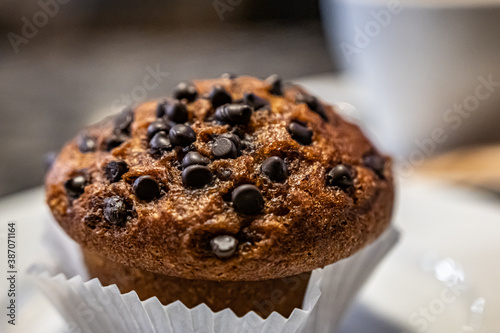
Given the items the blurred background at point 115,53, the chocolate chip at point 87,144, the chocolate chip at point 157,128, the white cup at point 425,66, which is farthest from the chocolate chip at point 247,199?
the blurred background at point 115,53

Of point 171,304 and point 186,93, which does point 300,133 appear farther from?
point 171,304

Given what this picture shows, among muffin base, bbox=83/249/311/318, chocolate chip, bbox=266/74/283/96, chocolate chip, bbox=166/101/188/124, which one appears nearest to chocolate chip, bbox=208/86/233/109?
chocolate chip, bbox=166/101/188/124

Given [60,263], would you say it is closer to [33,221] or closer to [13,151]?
[33,221]

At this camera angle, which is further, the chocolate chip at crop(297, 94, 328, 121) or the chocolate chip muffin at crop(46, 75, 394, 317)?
the chocolate chip at crop(297, 94, 328, 121)

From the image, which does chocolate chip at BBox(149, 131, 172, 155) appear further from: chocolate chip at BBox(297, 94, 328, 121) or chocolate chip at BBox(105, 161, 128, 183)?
chocolate chip at BBox(297, 94, 328, 121)

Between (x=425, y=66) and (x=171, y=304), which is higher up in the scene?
(x=425, y=66)

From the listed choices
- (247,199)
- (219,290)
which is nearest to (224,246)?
(247,199)


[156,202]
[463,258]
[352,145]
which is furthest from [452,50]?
[156,202]
